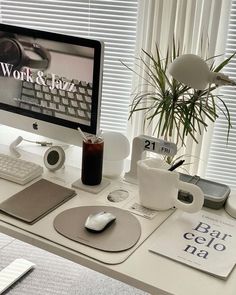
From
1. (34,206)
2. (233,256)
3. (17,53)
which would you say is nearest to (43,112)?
(17,53)

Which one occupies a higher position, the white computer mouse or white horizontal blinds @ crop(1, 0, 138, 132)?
white horizontal blinds @ crop(1, 0, 138, 132)

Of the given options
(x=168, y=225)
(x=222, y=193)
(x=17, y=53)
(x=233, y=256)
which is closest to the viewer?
(x=233, y=256)

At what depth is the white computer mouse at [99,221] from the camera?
1194 mm

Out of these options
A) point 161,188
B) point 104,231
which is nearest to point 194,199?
point 161,188

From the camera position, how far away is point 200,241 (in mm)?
1208

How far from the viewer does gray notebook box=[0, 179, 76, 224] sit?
1277mm

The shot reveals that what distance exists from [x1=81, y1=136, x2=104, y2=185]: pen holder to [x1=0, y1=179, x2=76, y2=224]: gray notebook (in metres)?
0.08

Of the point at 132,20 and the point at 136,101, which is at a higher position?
the point at 132,20

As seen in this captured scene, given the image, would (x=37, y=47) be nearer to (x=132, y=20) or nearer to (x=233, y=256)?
(x=132, y=20)

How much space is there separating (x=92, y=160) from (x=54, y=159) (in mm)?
198

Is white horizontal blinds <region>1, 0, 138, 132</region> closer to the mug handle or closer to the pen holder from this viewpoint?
the pen holder

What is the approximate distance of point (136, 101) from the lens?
224 centimetres

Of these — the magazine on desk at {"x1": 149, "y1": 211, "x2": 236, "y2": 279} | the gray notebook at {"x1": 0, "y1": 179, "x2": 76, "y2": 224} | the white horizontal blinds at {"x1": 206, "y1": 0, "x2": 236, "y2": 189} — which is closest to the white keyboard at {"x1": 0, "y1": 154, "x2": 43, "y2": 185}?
the gray notebook at {"x1": 0, "y1": 179, "x2": 76, "y2": 224}

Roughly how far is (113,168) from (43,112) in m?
0.33
